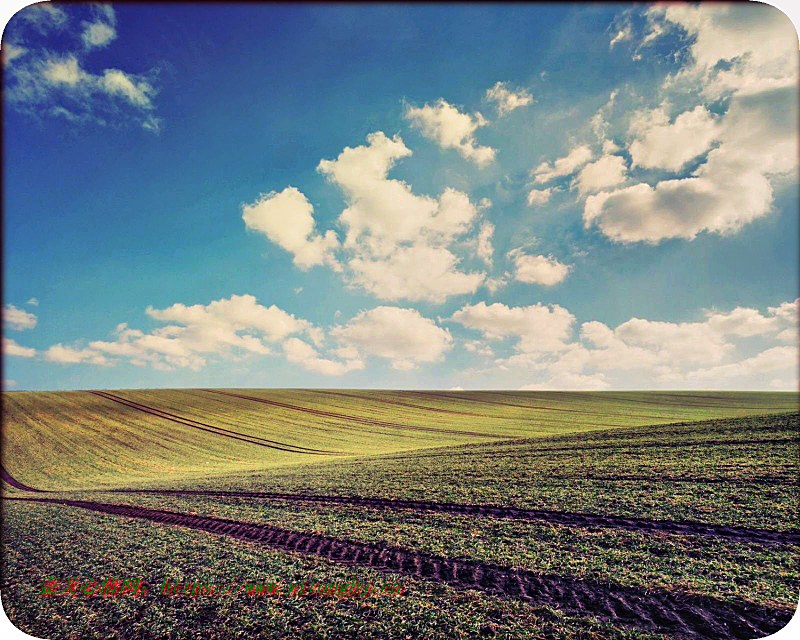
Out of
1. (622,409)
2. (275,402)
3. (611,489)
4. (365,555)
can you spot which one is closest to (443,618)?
(365,555)

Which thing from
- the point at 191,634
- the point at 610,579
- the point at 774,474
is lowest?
the point at 191,634

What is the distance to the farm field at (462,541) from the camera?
7.68 metres

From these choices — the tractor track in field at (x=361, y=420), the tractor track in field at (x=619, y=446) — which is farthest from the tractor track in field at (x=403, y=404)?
the tractor track in field at (x=619, y=446)

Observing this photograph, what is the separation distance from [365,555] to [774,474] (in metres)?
15.7

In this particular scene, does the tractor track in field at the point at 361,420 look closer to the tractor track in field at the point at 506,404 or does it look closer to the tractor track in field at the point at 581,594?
the tractor track in field at the point at 506,404

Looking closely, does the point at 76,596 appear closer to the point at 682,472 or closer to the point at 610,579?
the point at 610,579

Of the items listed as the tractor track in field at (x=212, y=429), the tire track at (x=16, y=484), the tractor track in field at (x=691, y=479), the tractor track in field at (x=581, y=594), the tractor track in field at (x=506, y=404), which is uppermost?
the tractor track in field at (x=691, y=479)

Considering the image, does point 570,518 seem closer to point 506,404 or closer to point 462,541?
point 462,541

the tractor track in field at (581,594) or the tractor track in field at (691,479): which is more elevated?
the tractor track in field at (691,479)

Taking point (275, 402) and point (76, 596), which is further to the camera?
point (275, 402)

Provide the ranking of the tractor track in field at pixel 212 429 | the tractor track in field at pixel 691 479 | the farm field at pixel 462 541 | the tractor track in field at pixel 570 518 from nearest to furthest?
the farm field at pixel 462 541 → the tractor track in field at pixel 570 518 → the tractor track in field at pixel 691 479 → the tractor track in field at pixel 212 429

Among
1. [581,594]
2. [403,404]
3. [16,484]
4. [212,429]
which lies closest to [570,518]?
[581,594]

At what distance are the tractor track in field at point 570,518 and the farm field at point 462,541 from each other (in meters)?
0.07

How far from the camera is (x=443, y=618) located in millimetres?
7523
